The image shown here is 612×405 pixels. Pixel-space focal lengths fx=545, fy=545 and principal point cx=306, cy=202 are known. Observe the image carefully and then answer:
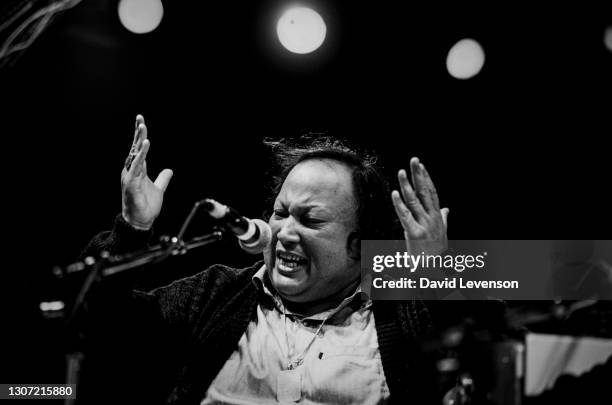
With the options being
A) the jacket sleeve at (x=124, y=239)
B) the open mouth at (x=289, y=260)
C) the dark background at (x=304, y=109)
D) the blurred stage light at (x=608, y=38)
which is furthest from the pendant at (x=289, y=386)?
the blurred stage light at (x=608, y=38)

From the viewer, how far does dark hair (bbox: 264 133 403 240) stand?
2.93 m

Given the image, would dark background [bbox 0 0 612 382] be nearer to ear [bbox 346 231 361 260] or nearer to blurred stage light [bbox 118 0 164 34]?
blurred stage light [bbox 118 0 164 34]

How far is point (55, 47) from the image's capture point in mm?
3369

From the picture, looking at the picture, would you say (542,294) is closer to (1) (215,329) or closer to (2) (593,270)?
(2) (593,270)

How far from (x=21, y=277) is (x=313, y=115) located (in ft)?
6.93

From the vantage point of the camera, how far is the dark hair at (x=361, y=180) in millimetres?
2928

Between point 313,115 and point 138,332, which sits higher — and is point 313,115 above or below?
above

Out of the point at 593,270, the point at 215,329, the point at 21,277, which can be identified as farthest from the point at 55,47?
the point at 593,270

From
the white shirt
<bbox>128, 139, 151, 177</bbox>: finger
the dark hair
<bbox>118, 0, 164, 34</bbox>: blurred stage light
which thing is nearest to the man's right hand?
<bbox>128, 139, 151, 177</bbox>: finger

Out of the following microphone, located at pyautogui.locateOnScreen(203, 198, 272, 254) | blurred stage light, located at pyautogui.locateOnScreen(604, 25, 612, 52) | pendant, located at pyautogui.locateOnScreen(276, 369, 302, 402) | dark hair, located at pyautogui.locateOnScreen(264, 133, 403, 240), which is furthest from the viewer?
blurred stage light, located at pyautogui.locateOnScreen(604, 25, 612, 52)

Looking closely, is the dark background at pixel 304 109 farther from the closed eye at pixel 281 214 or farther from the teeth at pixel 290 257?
the teeth at pixel 290 257

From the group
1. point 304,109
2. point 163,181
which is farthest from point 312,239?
point 304,109

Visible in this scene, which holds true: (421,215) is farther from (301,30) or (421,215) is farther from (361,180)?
(301,30)

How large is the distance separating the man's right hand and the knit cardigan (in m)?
0.05
